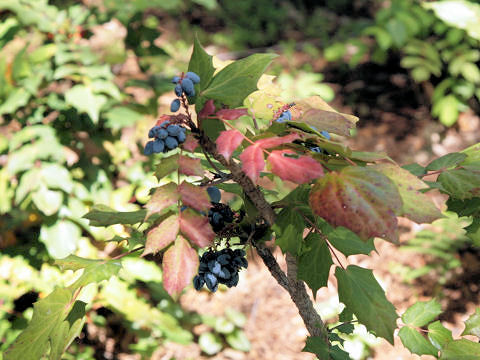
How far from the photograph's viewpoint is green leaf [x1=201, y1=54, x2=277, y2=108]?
1.88ft

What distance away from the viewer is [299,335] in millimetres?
2078

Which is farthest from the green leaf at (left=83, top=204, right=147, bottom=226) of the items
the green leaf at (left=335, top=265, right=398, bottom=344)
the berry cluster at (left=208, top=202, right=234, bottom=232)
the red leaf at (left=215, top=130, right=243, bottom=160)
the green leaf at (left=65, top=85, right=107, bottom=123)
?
the green leaf at (left=65, top=85, right=107, bottom=123)

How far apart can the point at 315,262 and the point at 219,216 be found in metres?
0.17

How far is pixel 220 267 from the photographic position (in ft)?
2.14

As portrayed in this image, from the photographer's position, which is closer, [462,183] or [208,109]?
[208,109]

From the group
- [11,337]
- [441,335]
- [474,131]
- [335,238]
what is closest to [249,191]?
[335,238]

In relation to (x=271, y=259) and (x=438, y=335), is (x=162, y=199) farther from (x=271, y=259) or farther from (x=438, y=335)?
(x=438, y=335)

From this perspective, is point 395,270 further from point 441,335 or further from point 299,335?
point 441,335

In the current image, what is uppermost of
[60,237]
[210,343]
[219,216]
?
[219,216]

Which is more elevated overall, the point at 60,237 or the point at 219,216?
the point at 219,216

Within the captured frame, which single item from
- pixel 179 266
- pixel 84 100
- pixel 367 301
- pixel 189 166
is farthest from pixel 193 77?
pixel 84 100

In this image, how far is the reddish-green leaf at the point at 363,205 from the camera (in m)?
0.48

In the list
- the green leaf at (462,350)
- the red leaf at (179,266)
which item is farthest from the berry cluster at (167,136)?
the green leaf at (462,350)

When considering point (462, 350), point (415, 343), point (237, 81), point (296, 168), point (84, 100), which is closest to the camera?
point (296, 168)
